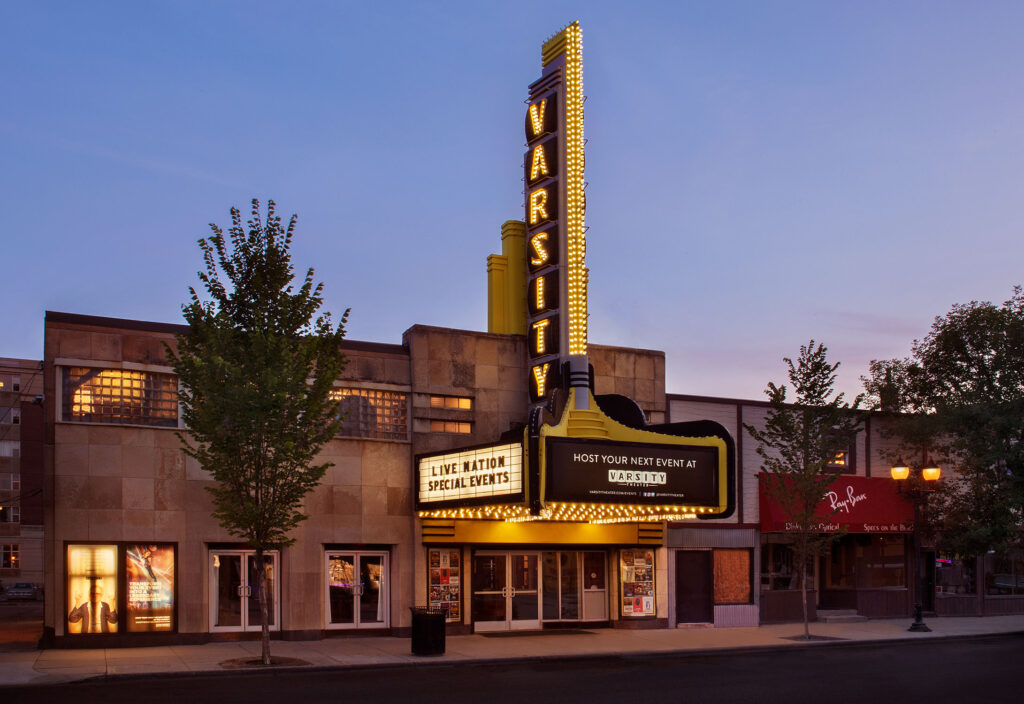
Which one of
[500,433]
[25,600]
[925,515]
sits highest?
[500,433]

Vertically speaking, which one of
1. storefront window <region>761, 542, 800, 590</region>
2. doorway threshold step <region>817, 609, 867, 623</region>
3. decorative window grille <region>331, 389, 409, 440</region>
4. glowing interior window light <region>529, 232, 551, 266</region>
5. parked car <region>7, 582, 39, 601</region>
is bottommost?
parked car <region>7, 582, 39, 601</region>

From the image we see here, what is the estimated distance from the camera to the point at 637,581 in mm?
30266

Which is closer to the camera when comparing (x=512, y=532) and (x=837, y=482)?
(x=512, y=532)

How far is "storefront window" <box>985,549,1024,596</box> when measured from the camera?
3725cm

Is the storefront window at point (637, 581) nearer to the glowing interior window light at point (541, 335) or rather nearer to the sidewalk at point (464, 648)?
the sidewalk at point (464, 648)

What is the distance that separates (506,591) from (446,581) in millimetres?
1947

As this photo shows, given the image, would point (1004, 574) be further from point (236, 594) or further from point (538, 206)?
point (236, 594)

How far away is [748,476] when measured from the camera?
1267 inches

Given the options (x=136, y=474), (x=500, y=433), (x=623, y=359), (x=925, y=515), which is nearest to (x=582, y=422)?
(x=500, y=433)

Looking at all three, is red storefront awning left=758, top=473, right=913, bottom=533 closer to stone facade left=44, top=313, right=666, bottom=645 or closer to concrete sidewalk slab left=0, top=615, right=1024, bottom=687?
concrete sidewalk slab left=0, top=615, right=1024, bottom=687

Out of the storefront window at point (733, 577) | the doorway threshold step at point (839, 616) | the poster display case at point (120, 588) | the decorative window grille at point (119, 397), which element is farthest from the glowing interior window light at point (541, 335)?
the doorway threshold step at point (839, 616)

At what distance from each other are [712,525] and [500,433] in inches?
288

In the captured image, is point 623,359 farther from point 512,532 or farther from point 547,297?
point 512,532

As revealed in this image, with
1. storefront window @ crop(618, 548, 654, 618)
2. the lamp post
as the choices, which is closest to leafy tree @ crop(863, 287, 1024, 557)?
the lamp post
